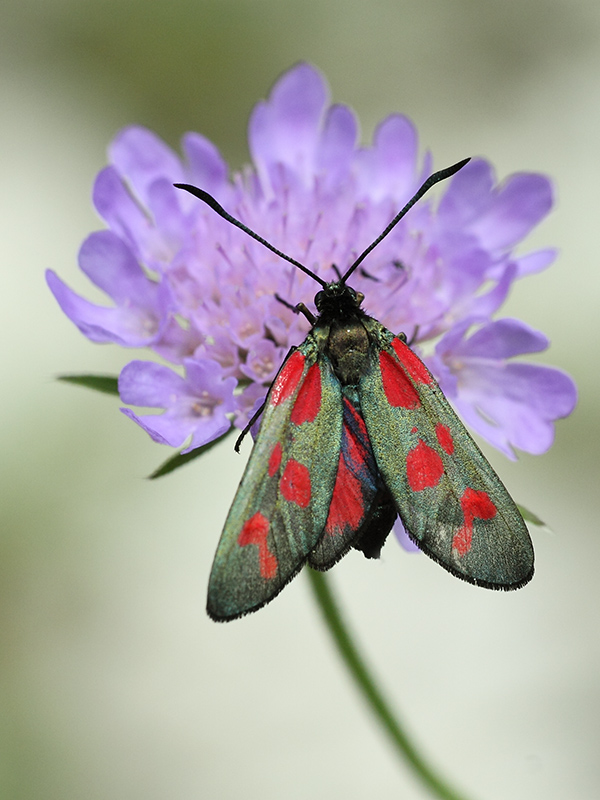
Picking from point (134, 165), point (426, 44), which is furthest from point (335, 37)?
point (134, 165)

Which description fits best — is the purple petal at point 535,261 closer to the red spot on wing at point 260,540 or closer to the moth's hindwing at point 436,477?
the moth's hindwing at point 436,477

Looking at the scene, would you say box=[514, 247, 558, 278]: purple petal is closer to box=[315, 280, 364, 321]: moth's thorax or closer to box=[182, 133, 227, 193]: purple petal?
box=[315, 280, 364, 321]: moth's thorax

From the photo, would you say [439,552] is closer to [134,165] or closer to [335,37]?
[134,165]

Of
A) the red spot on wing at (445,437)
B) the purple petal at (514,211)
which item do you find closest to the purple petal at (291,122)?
the purple petal at (514,211)

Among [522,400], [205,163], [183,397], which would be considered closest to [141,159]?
[205,163]

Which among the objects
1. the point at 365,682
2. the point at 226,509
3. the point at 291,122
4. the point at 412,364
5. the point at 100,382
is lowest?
the point at 226,509

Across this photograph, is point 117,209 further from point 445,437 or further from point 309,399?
point 445,437

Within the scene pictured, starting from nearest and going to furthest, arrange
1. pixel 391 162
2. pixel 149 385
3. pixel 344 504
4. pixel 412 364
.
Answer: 1. pixel 344 504
2. pixel 412 364
3. pixel 149 385
4. pixel 391 162
